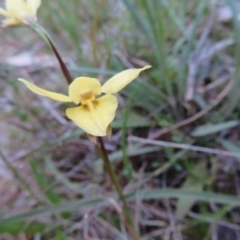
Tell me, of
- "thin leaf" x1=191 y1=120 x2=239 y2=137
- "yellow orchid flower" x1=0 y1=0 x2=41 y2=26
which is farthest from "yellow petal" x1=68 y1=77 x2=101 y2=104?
"thin leaf" x1=191 y1=120 x2=239 y2=137

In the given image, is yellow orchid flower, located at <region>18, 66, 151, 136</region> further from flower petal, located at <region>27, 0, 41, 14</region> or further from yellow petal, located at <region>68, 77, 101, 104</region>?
flower petal, located at <region>27, 0, 41, 14</region>

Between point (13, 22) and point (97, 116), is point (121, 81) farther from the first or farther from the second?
point (13, 22)

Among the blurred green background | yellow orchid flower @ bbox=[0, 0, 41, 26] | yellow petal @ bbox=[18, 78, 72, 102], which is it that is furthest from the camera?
the blurred green background

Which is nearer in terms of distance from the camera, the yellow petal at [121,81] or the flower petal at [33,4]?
the yellow petal at [121,81]

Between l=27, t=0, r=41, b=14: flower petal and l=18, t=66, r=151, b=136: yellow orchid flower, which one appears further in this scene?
l=27, t=0, r=41, b=14: flower petal

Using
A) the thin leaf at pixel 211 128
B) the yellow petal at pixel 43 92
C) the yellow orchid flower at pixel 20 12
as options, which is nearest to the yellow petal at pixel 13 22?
the yellow orchid flower at pixel 20 12

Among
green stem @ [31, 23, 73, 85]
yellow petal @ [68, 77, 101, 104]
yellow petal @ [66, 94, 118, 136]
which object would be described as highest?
green stem @ [31, 23, 73, 85]

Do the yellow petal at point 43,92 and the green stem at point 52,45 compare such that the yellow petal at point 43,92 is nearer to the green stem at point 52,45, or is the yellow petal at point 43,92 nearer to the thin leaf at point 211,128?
the green stem at point 52,45

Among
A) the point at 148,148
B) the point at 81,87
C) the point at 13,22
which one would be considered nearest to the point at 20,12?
the point at 13,22
